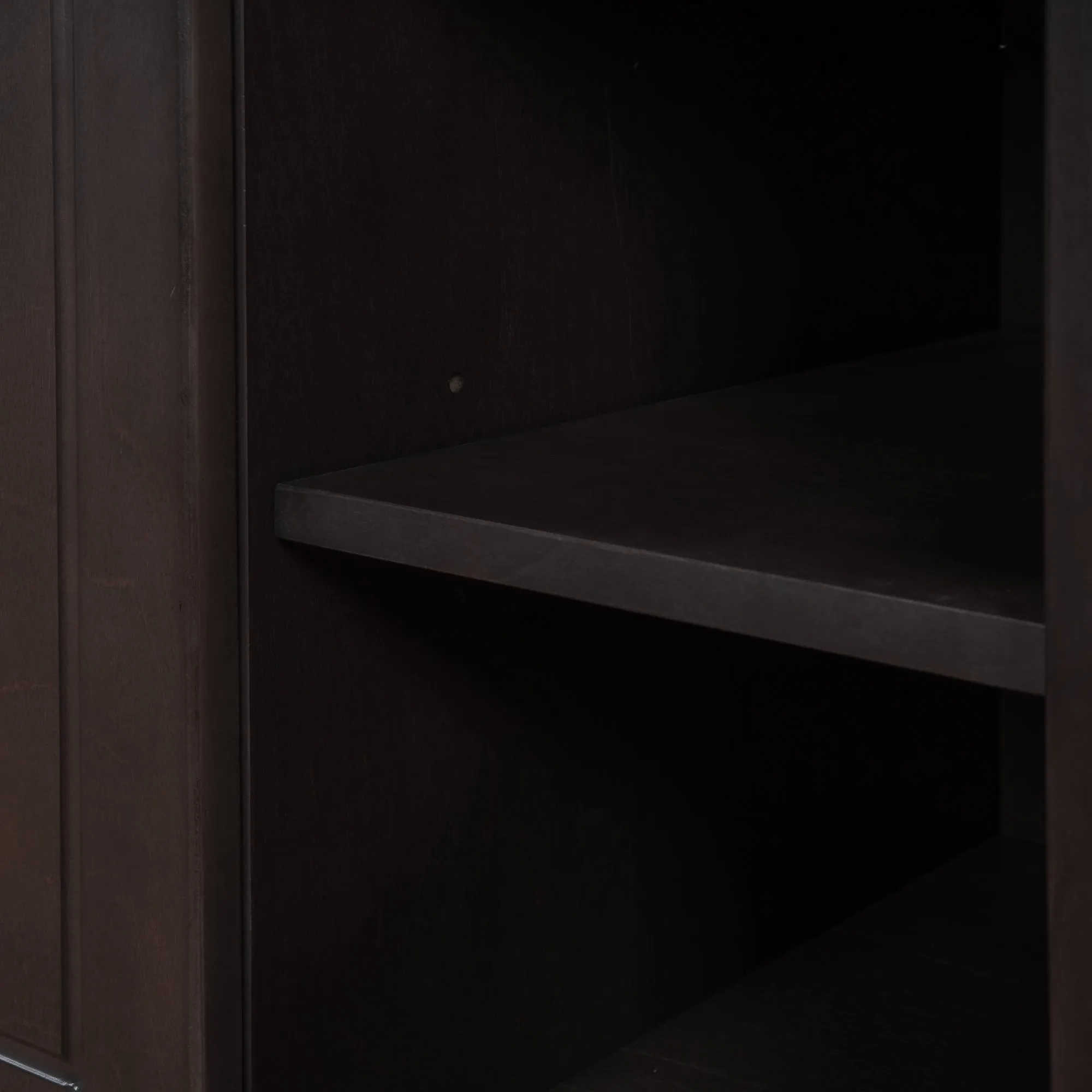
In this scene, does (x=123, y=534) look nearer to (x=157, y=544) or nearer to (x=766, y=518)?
(x=157, y=544)

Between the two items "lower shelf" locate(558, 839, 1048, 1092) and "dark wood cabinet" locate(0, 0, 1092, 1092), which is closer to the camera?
"dark wood cabinet" locate(0, 0, 1092, 1092)

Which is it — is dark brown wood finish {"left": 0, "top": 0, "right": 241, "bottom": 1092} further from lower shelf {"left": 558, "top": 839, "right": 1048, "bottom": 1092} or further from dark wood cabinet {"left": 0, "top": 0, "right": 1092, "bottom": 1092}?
lower shelf {"left": 558, "top": 839, "right": 1048, "bottom": 1092}

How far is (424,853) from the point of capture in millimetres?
854

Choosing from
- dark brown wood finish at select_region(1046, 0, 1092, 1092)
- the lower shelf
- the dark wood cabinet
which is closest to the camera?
dark brown wood finish at select_region(1046, 0, 1092, 1092)

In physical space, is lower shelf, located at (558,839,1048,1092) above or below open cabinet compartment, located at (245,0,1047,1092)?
below

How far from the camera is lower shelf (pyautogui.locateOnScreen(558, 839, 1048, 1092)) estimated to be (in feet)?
3.21

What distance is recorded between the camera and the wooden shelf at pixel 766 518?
58 cm

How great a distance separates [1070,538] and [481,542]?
267mm

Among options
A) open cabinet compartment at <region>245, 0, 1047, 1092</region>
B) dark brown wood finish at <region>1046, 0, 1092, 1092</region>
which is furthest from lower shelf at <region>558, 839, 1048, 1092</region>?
dark brown wood finish at <region>1046, 0, 1092, 1092</region>

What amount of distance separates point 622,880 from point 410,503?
12.9 inches

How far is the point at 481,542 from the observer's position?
71 cm

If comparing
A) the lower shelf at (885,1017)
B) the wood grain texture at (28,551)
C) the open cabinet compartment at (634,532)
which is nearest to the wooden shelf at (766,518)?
the open cabinet compartment at (634,532)

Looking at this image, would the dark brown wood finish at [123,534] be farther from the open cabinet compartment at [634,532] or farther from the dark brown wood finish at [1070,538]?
the dark brown wood finish at [1070,538]

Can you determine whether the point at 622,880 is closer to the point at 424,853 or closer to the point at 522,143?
the point at 424,853
